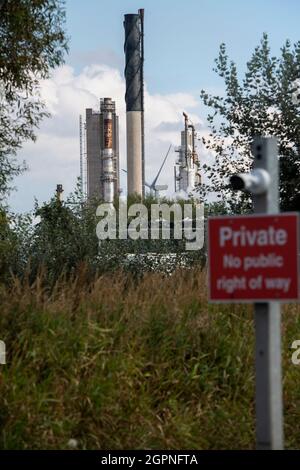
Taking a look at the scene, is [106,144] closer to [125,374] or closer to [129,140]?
[129,140]

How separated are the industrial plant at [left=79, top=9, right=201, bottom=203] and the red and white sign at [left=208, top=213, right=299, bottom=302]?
39.1m

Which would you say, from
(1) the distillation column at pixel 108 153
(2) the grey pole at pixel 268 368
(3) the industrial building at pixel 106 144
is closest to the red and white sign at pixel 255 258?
(2) the grey pole at pixel 268 368

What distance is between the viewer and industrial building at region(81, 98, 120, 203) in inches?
3346

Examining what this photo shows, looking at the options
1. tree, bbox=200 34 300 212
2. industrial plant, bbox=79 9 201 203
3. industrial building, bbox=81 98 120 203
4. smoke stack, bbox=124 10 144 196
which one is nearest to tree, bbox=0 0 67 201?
tree, bbox=200 34 300 212

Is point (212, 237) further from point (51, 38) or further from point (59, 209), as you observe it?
point (59, 209)

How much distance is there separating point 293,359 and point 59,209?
30.3ft

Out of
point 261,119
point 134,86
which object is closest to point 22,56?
point 261,119

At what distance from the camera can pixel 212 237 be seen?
5.97 metres

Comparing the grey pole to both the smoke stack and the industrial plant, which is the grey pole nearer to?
the industrial plant

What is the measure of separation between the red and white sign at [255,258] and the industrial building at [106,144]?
70.4 m

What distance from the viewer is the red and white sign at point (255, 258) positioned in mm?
5727

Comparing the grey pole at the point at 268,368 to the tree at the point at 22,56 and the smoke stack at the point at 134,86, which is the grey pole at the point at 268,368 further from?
the smoke stack at the point at 134,86

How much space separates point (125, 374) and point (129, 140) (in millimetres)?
63860

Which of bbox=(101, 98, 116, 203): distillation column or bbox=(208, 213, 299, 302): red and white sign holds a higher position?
bbox=(101, 98, 116, 203): distillation column
